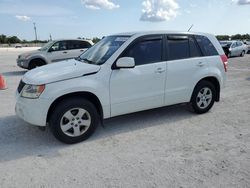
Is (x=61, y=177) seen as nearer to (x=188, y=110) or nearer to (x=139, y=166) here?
(x=139, y=166)

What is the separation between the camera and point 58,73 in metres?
4.45

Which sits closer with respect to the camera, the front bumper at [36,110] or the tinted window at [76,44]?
the front bumper at [36,110]

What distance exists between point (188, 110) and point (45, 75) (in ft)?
11.1

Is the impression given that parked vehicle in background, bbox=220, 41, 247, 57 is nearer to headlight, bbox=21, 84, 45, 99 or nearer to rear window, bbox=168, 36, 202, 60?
rear window, bbox=168, 36, 202, 60

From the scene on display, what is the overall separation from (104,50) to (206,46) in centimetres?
230

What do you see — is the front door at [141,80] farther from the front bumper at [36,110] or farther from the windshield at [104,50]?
the front bumper at [36,110]

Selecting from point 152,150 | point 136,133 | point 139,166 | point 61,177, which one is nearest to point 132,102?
point 136,133

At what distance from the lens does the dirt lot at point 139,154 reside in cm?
338

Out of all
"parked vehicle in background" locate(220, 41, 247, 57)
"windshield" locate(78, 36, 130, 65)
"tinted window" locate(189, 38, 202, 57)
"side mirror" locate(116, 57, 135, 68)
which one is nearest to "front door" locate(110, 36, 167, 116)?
"side mirror" locate(116, 57, 135, 68)

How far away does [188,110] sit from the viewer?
6234 millimetres

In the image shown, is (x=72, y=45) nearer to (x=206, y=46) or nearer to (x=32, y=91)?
(x=206, y=46)

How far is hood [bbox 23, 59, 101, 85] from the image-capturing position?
14.1ft

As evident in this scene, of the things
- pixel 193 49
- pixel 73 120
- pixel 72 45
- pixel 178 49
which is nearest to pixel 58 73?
pixel 73 120

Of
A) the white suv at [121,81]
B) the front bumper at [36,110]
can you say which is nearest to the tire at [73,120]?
the white suv at [121,81]
